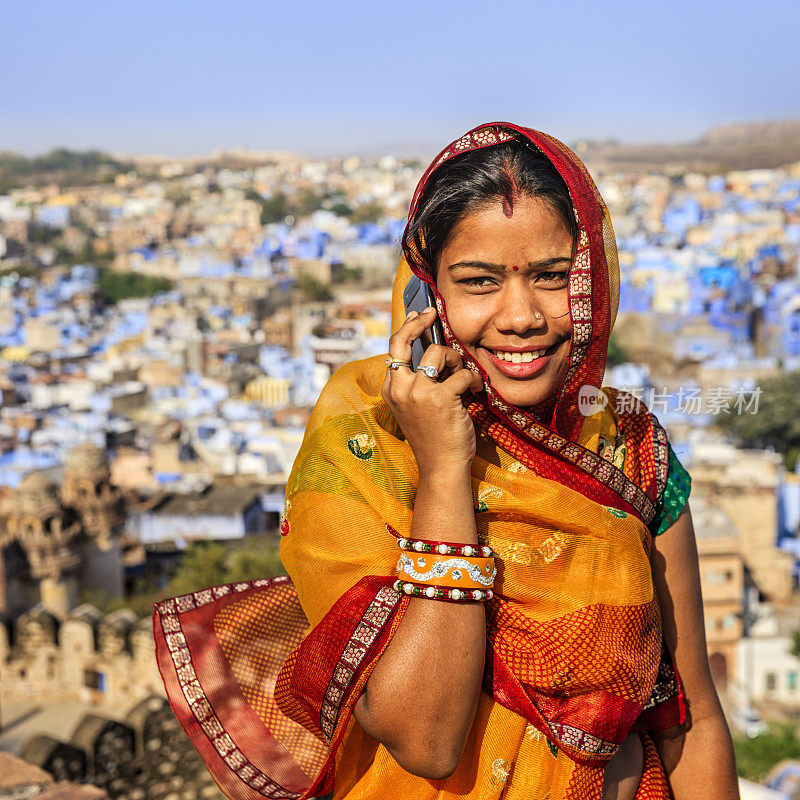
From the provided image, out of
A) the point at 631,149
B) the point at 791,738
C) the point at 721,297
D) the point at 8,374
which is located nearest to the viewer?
the point at 791,738

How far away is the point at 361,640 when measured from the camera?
23.8 inches

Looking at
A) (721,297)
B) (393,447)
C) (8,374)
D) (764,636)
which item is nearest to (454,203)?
(393,447)

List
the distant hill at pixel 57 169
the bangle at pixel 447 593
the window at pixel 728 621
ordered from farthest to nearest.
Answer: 1. the distant hill at pixel 57 169
2. the window at pixel 728 621
3. the bangle at pixel 447 593

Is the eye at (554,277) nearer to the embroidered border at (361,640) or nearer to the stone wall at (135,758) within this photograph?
the embroidered border at (361,640)

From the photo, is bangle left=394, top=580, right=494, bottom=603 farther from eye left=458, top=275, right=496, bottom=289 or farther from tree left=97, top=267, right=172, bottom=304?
tree left=97, top=267, right=172, bottom=304

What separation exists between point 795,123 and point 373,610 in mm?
16821

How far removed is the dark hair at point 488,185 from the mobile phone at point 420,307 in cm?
3

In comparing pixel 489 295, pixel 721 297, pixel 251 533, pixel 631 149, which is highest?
pixel 631 149

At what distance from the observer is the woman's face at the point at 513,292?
63 cm

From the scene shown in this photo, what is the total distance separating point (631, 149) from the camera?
18.4 meters

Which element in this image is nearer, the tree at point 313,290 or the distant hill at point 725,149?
the distant hill at point 725,149

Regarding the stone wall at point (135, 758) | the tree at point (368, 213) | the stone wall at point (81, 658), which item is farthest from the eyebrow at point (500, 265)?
the tree at point (368, 213)

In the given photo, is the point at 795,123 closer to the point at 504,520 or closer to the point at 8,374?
the point at 8,374

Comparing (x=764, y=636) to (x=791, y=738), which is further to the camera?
(x=764, y=636)
